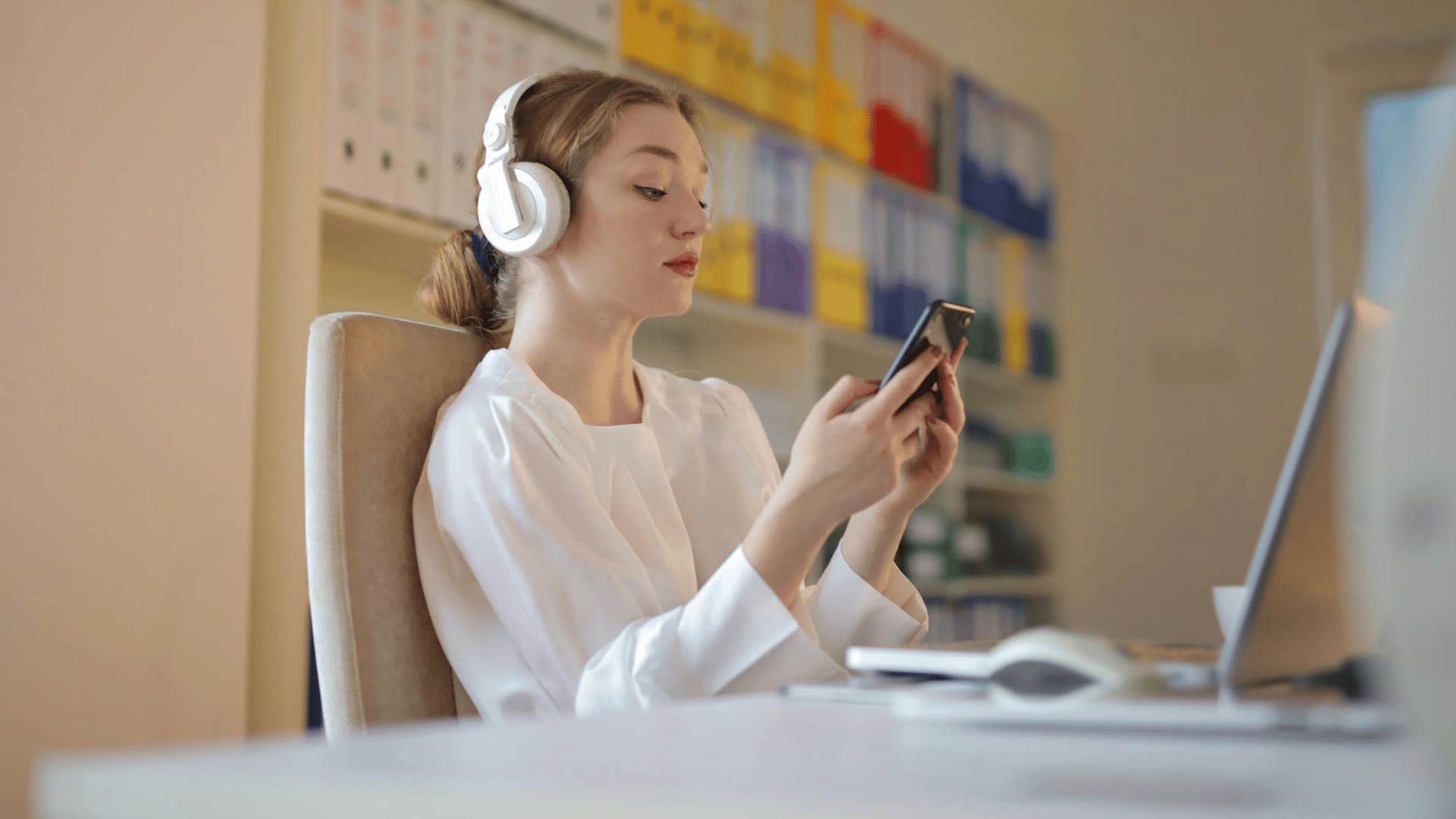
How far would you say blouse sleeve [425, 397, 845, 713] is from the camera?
98 centimetres

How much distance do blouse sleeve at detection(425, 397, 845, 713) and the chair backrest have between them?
3cm

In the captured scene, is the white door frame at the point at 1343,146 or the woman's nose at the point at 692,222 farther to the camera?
the white door frame at the point at 1343,146

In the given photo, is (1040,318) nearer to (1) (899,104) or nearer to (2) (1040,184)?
(2) (1040,184)

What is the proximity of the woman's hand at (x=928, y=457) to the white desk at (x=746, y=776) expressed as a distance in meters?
0.69

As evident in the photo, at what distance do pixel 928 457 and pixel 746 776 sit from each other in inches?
33.9

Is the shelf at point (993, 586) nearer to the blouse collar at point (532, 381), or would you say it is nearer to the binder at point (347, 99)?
the binder at point (347, 99)

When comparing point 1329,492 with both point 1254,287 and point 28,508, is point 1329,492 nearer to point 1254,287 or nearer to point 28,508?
point 28,508

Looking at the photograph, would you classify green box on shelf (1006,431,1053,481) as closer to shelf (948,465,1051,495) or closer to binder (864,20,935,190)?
shelf (948,465,1051,495)

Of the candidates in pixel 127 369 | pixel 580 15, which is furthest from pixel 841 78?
pixel 127 369

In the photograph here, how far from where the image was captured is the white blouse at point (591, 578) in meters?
0.99

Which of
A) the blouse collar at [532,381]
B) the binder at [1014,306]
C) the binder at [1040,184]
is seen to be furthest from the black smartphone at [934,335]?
the binder at [1040,184]

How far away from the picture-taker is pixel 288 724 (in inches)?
82.0

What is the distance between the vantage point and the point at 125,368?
6.27 ft

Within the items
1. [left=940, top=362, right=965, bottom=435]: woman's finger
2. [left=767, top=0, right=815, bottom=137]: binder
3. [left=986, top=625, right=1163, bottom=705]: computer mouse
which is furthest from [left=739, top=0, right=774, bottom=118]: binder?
[left=986, top=625, right=1163, bottom=705]: computer mouse
